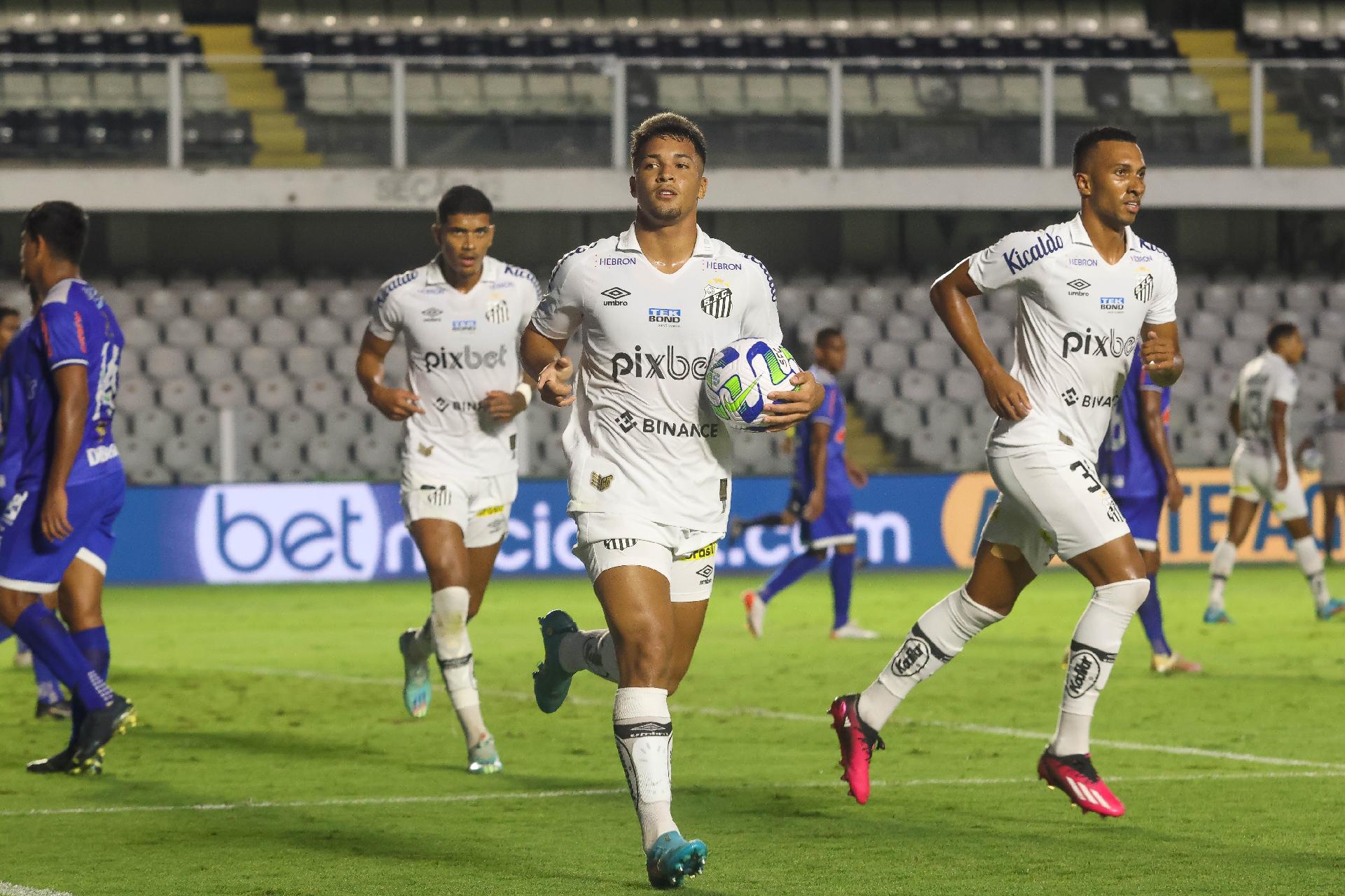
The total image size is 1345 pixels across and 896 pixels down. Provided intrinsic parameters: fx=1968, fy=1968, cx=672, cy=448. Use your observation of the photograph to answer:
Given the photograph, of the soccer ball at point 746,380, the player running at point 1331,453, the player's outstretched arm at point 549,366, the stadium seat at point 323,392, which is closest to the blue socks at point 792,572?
the player's outstretched arm at point 549,366

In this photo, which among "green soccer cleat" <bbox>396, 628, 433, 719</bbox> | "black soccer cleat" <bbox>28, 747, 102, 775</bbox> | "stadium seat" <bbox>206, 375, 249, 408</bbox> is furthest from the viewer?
"stadium seat" <bbox>206, 375, 249, 408</bbox>

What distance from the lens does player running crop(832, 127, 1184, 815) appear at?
6465mm

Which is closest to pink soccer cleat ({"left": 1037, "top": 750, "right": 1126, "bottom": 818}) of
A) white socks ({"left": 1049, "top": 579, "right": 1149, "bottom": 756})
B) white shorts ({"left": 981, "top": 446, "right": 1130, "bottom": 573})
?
white socks ({"left": 1049, "top": 579, "right": 1149, "bottom": 756})

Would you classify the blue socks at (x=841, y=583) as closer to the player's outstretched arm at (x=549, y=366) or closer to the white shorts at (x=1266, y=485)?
the white shorts at (x=1266, y=485)

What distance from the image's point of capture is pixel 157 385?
22.1 meters

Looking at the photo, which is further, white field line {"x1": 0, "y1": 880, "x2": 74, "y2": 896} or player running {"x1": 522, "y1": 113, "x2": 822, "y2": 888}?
player running {"x1": 522, "y1": 113, "x2": 822, "y2": 888}

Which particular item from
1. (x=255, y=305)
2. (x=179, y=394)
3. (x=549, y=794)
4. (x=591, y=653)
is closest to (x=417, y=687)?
(x=549, y=794)

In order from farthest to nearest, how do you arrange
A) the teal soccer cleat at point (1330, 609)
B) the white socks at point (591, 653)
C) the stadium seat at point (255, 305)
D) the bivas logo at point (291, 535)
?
the stadium seat at point (255, 305)
the bivas logo at point (291, 535)
the teal soccer cleat at point (1330, 609)
the white socks at point (591, 653)

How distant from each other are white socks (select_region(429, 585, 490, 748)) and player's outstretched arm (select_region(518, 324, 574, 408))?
2.02 metres

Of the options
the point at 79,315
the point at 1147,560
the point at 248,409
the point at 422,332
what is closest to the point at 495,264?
the point at 422,332

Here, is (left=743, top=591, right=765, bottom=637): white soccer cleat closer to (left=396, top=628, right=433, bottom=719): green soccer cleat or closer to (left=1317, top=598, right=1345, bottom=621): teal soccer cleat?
(left=1317, top=598, right=1345, bottom=621): teal soccer cleat

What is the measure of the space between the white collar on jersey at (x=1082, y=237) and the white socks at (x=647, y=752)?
2.29 m

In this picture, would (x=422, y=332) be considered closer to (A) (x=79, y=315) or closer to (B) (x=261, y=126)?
(A) (x=79, y=315)

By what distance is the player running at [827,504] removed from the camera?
1338cm
